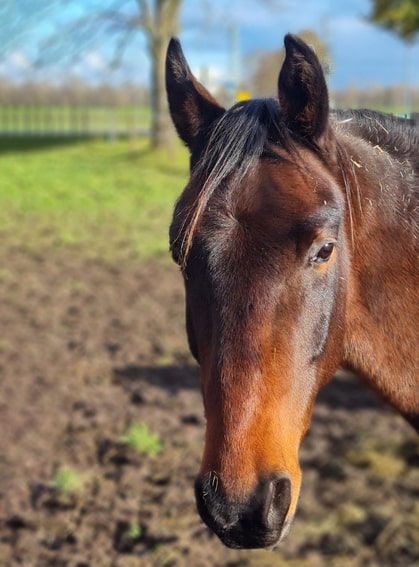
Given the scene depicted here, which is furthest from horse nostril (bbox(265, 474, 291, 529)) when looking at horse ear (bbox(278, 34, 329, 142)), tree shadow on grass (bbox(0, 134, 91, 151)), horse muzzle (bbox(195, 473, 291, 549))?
tree shadow on grass (bbox(0, 134, 91, 151))

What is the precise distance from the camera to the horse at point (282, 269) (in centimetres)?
189

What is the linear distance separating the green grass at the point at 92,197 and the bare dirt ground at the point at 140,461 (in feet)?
12.4

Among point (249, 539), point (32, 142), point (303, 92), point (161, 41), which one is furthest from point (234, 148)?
point (32, 142)

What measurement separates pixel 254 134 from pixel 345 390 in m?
4.37

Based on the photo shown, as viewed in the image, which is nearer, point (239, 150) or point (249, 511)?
point (249, 511)

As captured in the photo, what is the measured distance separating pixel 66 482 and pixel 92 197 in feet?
40.2

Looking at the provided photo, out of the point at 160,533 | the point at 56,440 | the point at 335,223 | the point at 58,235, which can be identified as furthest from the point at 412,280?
the point at 58,235

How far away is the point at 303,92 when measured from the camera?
7.25 feet

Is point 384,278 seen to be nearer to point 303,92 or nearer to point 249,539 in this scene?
point 303,92

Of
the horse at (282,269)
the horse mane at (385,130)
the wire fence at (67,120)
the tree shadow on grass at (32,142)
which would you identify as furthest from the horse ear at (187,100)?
the wire fence at (67,120)

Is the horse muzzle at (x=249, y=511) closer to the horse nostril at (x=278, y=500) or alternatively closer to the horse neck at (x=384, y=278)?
the horse nostril at (x=278, y=500)

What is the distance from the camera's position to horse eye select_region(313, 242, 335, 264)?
6.95ft

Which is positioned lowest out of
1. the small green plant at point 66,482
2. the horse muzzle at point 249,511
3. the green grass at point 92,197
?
the green grass at point 92,197

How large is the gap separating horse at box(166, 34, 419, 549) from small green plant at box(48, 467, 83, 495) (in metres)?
2.65
